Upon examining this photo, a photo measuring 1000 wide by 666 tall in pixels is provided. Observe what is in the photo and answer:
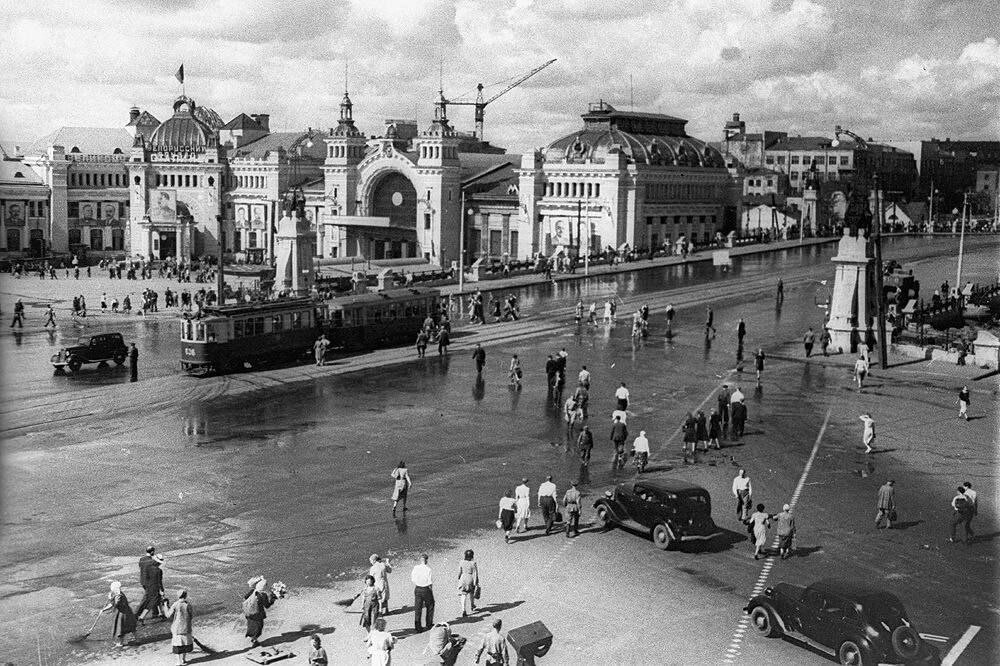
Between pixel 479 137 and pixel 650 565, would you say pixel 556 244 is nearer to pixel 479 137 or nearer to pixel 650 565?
pixel 479 137

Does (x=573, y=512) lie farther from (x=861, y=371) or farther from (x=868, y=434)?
(x=861, y=371)

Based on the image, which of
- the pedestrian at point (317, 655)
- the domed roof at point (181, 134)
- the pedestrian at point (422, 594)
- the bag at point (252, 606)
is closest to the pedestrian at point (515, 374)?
the pedestrian at point (422, 594)

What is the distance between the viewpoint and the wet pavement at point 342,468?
21047 mm

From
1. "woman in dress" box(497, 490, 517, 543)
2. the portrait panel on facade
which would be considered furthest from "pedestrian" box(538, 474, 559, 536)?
the portrait panel on facade

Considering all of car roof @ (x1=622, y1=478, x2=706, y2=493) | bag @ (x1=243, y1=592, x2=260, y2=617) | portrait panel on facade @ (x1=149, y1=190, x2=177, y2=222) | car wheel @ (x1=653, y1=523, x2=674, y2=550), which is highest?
portrait panel on facade @ (x1=149, y1=190, x2=177, y2=222)

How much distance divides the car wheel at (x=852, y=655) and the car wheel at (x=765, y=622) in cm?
112

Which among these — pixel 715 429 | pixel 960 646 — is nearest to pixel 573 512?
pixel 960 646

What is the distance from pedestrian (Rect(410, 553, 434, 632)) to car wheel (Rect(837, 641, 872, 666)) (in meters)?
6.47

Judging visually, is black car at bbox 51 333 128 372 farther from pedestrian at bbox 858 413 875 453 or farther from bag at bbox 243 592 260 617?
bag at bbox 243 592 260 617

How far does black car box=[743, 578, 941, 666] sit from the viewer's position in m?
17.1

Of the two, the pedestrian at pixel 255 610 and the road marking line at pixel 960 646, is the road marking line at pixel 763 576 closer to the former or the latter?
the road marking line at pixel 960 646

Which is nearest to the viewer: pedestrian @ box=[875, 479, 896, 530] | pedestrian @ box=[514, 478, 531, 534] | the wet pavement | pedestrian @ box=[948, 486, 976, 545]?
the wet pavement

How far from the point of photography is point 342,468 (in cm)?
2873

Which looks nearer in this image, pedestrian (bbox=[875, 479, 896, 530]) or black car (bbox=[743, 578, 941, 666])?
black car (bbox=[743, 578, 941, 666])
